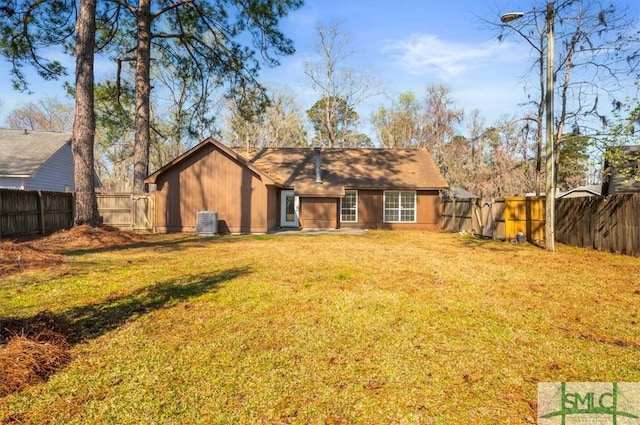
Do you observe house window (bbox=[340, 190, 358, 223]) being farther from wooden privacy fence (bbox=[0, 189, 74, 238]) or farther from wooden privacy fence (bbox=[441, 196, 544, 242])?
wooden privacy fence (bbox=[0, 189, 74, 238])

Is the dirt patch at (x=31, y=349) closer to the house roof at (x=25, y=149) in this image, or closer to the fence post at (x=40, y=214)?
the fence post at (x=40, y=214)

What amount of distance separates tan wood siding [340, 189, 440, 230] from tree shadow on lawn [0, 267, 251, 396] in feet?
48.9

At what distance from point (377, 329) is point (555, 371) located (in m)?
1.80

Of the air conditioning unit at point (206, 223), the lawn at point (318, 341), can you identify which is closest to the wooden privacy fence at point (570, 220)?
the lawn at point (318, 341)

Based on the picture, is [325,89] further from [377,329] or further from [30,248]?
[377,329]

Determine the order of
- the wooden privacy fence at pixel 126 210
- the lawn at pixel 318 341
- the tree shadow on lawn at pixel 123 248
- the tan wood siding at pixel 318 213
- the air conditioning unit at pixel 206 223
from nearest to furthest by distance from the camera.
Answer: the lawn at pixel 318 341
the tree shadow on lawn at pixel 123 248
the air conditioning unit at pixel 206 223
the wooden privacy fence at pixel 126 210
the tan wood siding at pixel 318 213

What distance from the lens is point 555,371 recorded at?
3.35 meters

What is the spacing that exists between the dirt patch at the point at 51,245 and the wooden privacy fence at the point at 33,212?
0.71 meters

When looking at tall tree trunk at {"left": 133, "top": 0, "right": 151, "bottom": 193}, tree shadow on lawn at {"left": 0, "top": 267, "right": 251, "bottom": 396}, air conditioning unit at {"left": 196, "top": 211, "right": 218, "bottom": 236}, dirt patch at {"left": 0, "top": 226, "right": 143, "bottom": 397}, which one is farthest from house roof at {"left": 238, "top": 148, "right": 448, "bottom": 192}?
dirt patch at {"left": 0, "top": 226, "right": 143, "bottom": 397}

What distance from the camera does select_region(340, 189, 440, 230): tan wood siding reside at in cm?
2061

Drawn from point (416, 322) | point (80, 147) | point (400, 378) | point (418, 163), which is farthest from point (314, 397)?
point (418, 163)

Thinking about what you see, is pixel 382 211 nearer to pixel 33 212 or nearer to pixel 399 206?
pixel 399 206

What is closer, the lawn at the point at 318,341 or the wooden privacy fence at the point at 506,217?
the lawn at the point at 318,341

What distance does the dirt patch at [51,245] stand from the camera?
775 centimetres
